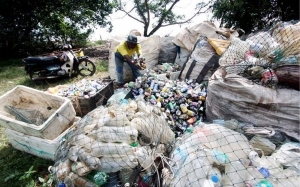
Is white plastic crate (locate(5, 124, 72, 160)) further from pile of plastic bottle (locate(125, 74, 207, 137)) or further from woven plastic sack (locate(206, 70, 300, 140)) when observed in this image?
woven plastic sack (locate(206, 70, 300, 140))

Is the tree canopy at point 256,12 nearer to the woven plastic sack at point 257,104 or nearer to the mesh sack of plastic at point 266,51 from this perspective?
the mesh sack of plastic at point 266,51

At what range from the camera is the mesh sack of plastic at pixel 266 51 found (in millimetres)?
2590

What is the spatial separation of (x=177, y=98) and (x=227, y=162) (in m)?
1.49

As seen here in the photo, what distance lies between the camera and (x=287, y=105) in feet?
7.55

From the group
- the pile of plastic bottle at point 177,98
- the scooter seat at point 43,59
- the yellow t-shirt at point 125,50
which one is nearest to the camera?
the pile of plastic bottle at point 177,98

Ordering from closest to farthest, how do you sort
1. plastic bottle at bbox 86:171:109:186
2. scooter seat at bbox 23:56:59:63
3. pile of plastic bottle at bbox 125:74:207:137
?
plastic bottle at bbox 86:171:109:186
pile of plastic bottle at bbox 125:74:207:137
scooter seat at bbox 23:56:59:63

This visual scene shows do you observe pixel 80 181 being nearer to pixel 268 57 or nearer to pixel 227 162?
pixel 227 162

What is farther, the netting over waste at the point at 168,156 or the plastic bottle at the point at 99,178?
the plastic bottle at the point at 99,178

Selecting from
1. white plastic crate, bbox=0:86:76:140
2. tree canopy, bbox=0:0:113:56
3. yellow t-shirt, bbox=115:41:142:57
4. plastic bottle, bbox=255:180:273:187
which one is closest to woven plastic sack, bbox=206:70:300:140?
plastic bottle, bbox=255:180:273:187

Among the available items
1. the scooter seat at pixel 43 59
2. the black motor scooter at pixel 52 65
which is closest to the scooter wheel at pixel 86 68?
the black motor scooter at pixel 52 65

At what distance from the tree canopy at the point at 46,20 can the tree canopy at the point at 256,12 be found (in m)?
4.17

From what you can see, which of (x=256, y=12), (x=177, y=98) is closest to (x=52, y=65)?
(x=177, y=98)

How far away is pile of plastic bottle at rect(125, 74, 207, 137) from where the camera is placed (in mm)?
3020

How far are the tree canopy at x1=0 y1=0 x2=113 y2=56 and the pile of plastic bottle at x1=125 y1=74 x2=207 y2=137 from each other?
219 inches
